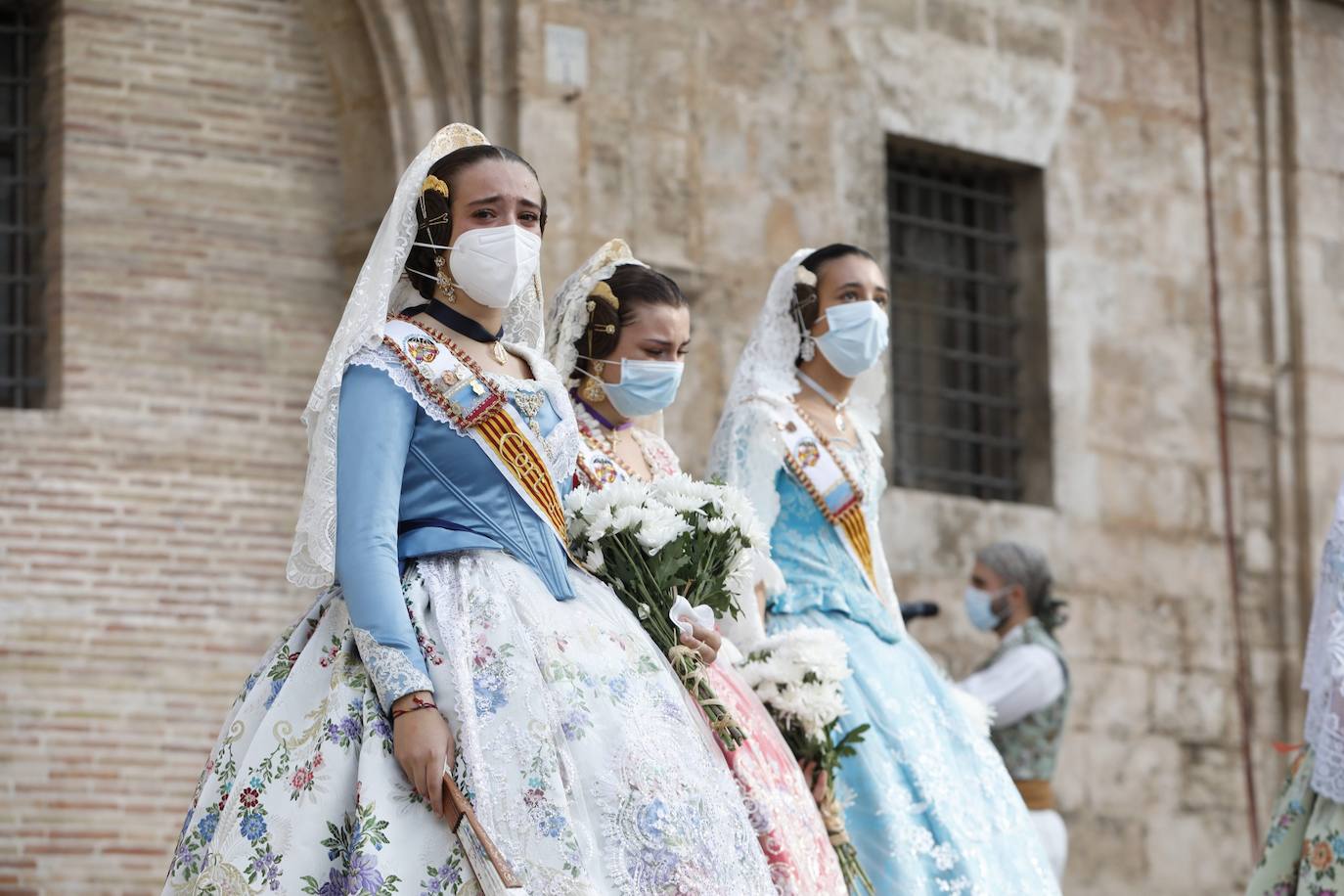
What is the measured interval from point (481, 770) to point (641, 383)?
1671mm

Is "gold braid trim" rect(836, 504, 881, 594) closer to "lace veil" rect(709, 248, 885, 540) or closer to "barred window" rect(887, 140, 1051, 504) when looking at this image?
"lace veil" rect(709, 248, 885, 540)

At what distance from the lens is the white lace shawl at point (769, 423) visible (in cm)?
626

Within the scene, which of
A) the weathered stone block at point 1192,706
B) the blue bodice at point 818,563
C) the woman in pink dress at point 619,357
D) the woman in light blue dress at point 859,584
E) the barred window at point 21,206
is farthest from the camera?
the weathered stone block at point 1192,706

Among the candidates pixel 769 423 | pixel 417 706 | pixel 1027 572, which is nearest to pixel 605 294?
pixel 769 423

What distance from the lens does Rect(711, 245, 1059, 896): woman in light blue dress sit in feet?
19.2

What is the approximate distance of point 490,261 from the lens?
183 inches

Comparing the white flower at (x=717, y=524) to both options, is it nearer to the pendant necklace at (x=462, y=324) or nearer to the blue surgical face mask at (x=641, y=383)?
the pendant necklace at (x=462, y=324)

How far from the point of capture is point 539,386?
4758 millimetres

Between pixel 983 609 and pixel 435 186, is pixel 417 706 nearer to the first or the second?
pixel 435 186

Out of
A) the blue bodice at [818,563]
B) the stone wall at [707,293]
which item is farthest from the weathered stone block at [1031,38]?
the blue bodice at [818,563]

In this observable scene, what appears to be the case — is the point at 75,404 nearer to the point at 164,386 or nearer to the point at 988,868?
the point at 164,386

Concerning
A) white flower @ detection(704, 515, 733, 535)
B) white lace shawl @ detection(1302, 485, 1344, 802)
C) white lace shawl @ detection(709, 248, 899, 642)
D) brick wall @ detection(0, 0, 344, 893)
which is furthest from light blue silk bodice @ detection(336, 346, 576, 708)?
brick wall @ detection(0, 0, 344, 893)

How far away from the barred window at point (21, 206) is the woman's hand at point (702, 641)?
16.2ft

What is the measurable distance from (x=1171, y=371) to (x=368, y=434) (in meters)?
8.38
